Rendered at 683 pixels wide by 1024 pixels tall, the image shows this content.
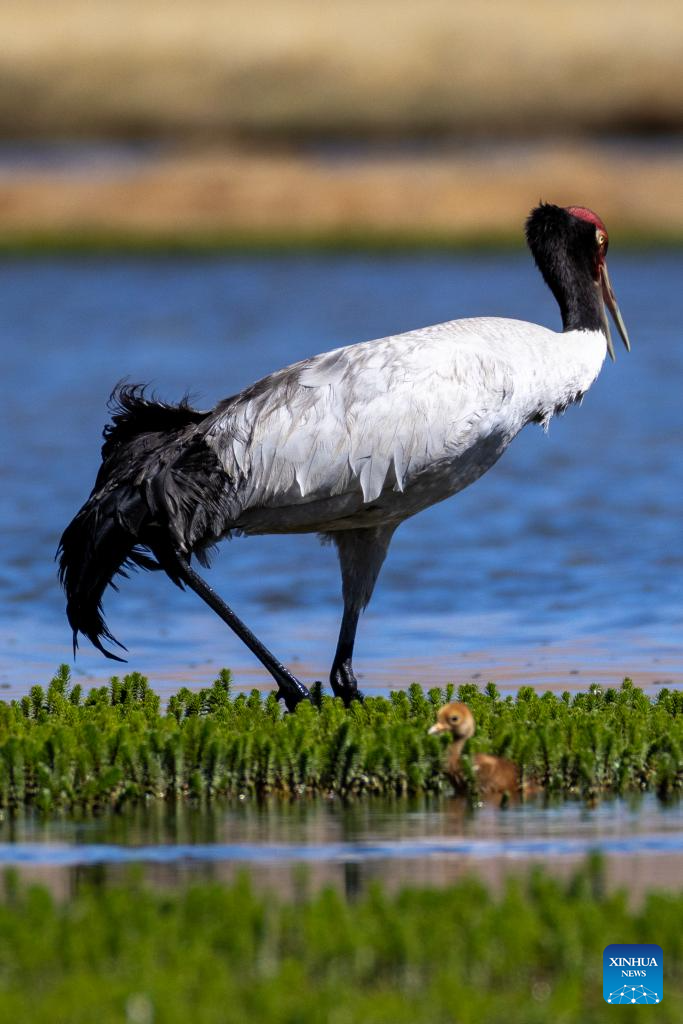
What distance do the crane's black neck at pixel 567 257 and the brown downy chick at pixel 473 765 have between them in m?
3.36

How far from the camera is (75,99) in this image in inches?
2015

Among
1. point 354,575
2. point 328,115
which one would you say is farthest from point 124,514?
→ point 328,115

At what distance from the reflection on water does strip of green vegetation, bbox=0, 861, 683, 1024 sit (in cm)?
67

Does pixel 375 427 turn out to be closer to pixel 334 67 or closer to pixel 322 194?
pixel 322 194

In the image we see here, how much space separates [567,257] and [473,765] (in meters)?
4.00

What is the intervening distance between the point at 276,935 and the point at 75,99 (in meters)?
45.6

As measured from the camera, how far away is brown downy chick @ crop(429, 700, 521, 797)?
357 inches

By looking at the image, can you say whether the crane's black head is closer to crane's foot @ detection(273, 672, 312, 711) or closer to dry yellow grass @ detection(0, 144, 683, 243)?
crane's foot @ detection(273, 672, 312, 711)

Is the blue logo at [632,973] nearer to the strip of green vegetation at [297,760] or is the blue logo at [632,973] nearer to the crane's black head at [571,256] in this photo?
the strip of green vegetation at [297,760]

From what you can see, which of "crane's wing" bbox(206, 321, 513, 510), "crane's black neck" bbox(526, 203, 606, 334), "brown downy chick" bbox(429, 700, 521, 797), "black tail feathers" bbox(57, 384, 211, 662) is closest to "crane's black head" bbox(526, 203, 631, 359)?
"crane's black neck" bbox(526, 203, 606, 334)

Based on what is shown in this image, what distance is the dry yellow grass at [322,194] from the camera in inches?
1940

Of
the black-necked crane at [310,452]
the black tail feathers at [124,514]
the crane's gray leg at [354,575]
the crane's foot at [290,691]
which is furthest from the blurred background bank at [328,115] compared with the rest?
the crane's foot at [290,691]

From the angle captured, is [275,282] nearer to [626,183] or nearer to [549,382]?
[626,183]

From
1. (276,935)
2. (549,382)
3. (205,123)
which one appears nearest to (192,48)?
(205,123)
